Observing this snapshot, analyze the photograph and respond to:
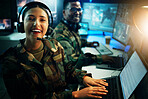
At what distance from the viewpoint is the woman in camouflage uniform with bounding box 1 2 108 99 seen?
2.41ft

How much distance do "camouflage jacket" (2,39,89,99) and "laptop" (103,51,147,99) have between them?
0.24 m

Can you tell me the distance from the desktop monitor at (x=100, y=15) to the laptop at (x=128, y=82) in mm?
1279

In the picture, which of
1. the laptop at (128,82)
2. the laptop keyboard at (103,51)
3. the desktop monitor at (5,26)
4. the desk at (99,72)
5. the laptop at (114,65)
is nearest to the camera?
the laptop at (128,82)

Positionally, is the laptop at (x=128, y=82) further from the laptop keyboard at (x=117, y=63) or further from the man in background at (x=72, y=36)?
the man in background at (x=72, y=36)

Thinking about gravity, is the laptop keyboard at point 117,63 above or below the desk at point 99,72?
above

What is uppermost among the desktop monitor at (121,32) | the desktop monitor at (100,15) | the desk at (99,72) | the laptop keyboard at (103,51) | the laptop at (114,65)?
the desktop monitor at (100,15)

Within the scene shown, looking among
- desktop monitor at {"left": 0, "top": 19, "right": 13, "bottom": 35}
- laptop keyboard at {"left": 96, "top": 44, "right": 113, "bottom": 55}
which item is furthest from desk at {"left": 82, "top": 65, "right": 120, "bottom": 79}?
desktop monitor at {"left": 0, "top": 19, "right": 13, "bottom": 35}

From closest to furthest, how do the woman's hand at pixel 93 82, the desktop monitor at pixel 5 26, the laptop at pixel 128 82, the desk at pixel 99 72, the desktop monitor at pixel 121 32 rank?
the laptop at pixel 128 82 → the woman's hand at pixel 93 82 → the desk at pixel 99 72 → the desktop monitor at pixel 121 32 → the desktop monitor at pixel 5 26

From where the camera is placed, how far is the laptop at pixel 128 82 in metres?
0.67

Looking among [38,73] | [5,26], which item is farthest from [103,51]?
[5,26]

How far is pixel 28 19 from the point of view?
2.67ft

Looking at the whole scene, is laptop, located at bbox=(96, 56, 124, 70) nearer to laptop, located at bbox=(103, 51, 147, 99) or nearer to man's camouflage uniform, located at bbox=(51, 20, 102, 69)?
man's camouflage uniform, located at bbox=(51, 20, 102, 69)

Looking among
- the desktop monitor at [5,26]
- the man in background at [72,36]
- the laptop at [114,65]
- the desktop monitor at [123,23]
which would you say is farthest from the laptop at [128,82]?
the desktop monitor at [5,26]

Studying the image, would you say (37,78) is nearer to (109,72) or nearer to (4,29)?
(109,72)
